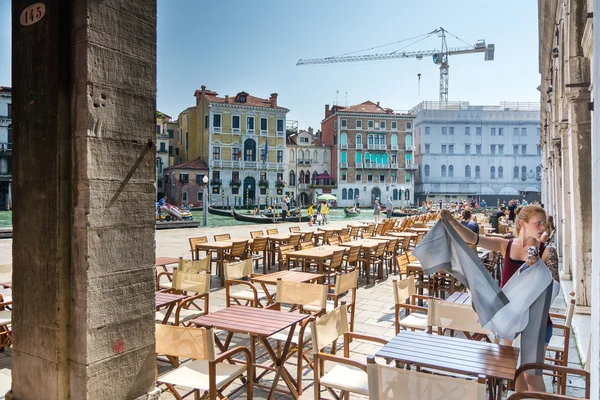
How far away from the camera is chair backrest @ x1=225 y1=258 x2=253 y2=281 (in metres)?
6.19

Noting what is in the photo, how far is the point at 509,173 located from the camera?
219ft

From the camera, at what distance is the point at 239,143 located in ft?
180

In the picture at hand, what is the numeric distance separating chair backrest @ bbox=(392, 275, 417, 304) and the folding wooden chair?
7.10 feet

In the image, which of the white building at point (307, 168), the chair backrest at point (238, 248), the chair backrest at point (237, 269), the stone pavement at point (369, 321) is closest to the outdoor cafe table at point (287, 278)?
the chair backrest at point (237, 269)

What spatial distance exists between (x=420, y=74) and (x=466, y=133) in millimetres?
28764

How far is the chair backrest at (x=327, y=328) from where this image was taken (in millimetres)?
3457

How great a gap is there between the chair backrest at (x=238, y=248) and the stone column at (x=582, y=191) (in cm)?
604

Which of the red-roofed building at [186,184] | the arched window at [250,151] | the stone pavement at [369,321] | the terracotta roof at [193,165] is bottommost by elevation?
the stone pavement at [369,321]

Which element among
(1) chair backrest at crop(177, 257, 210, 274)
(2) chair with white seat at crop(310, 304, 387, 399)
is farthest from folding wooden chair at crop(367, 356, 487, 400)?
(1) chair backrest at crop(177, 257, 210, 274)

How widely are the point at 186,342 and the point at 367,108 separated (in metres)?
61.5

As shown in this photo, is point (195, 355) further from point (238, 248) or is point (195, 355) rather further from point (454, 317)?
point (238, 248)

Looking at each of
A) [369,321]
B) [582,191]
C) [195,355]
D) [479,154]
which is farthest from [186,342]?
[479,154]

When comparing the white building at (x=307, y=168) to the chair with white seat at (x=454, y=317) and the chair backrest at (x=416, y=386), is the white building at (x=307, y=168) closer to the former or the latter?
the chair with white seat at (x=454, y=317)

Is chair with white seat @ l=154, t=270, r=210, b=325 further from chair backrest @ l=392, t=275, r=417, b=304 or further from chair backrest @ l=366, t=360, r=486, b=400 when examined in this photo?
chair backrest @ l=366, t=360, r=486, b=400
